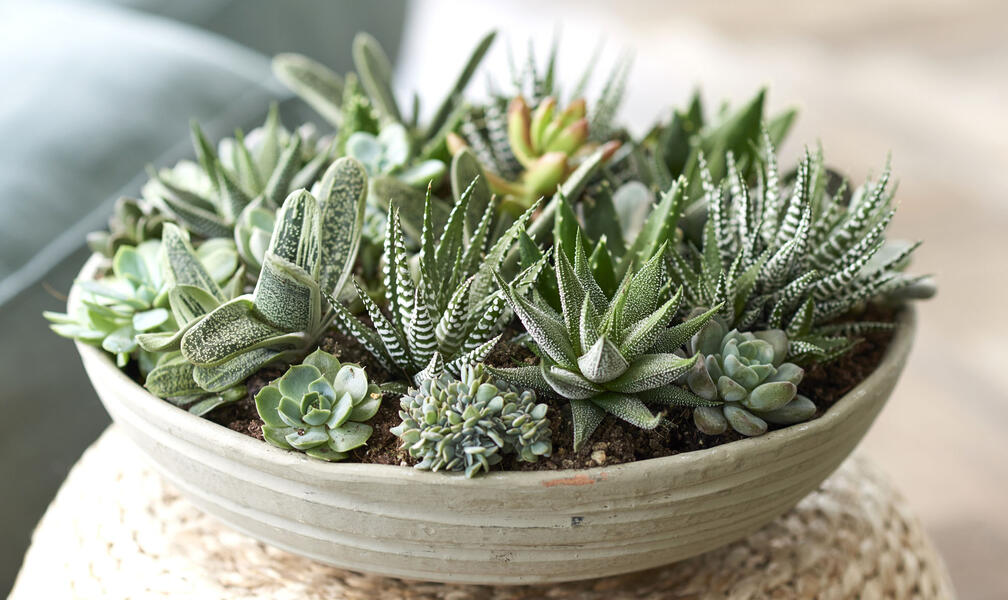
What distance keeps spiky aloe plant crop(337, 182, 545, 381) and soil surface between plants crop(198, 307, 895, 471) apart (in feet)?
0.08

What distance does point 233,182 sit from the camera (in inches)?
31.7

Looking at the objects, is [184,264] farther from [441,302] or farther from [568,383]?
[568,383]

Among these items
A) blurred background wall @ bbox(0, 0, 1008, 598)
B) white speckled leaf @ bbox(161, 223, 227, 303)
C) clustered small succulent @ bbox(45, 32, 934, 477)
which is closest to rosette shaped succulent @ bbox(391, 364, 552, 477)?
clustered small succulent @ bbox(45, 32, 934, 477)

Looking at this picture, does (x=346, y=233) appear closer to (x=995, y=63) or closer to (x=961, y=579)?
(x=961, y=579)

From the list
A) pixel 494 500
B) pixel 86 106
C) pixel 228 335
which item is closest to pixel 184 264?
pixel 228 335

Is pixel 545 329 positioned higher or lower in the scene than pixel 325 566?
higher

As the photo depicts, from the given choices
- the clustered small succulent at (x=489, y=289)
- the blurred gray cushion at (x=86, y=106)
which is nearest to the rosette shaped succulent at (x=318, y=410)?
the clustered small succulent at (x=489, y=289)

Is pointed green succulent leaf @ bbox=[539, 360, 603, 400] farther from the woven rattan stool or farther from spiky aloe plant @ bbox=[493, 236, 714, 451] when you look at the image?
the woven rattan stool

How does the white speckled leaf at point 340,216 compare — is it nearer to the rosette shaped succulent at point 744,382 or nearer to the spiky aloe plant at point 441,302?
the spiky aloe plant at point 441,302

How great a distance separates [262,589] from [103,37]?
1023mm

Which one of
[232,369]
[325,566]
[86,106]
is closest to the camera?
[232,369]

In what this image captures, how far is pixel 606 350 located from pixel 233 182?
43 centimetres

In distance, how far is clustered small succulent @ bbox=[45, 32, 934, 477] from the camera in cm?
59

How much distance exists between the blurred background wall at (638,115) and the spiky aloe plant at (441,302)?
31 centimetres
